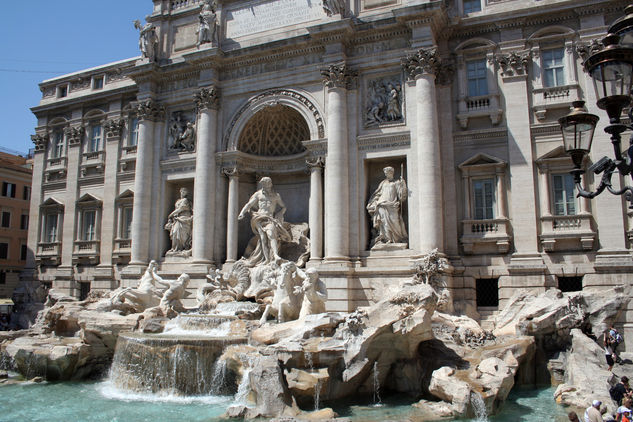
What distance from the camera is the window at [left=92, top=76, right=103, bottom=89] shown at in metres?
28.2

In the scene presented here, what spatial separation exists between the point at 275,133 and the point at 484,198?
31.8 feet

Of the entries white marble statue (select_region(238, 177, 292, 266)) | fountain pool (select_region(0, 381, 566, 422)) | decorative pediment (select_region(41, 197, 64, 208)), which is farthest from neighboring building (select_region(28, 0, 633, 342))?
fountain pool (select_region(0, 381, 566, 422))

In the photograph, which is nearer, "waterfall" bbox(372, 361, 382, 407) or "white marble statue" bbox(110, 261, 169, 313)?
"waterfall" bbox(372, 361, 382, 407)

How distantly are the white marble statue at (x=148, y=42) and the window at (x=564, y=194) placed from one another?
18.2 meters

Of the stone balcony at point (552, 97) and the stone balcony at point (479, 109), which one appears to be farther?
the stone balcony at point (479, 109)

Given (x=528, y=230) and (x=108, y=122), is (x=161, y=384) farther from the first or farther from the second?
(x=108, y=122)

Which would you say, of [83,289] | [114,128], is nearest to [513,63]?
[114,128]

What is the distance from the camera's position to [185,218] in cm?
2355

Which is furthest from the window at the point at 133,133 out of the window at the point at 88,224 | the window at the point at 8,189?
the window at the point at 8,189

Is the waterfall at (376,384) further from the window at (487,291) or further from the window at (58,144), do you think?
the window at (58,144)

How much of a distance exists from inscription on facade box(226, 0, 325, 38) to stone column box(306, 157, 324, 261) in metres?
6.34

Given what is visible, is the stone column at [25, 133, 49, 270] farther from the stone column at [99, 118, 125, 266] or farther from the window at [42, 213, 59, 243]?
the stone column at [99, 118, 125, 266]

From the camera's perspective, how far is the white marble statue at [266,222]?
21.0m

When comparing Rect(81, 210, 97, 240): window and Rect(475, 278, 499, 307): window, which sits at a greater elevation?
Rect(81, 210, 97, 240): window
